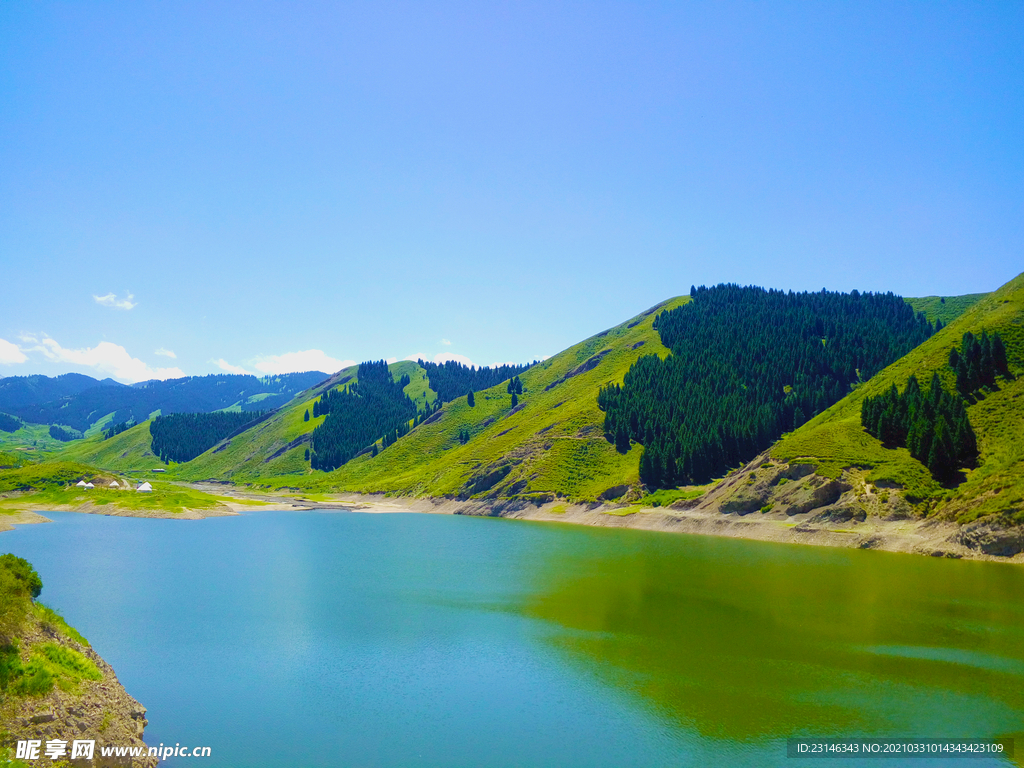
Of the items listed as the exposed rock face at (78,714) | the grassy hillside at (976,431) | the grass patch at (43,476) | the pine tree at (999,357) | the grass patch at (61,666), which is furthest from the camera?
the grass patch at (43,476)

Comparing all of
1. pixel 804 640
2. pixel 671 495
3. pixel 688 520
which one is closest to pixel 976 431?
pixel 688 520

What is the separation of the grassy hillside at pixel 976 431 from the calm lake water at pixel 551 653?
469 inches

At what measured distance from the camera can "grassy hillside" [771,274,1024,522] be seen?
72000 millimetres

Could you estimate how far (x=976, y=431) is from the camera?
86188mm

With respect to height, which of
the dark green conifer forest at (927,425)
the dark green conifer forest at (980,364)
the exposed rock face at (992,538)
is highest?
the dark green conifer forest at (980,364)

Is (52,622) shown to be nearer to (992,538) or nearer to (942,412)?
(992,538)

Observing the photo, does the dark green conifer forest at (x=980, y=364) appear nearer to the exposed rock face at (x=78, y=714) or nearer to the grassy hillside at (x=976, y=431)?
the grassy hillside at (x=976, y=431)

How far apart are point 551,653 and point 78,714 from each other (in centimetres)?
2435

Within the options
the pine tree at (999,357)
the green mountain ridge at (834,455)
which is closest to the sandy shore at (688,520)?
the green mountain ridge at (834,455)

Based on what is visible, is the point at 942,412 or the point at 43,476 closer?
the point at 942,412

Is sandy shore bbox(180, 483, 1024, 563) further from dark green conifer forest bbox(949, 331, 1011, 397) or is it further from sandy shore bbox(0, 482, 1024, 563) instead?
dark green conifer forest bbox(949, 331, 1011, 397)

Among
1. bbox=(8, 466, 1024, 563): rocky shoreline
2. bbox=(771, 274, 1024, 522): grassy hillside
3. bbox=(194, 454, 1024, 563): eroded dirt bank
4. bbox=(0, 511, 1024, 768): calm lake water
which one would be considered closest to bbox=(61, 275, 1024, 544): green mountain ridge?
bbox=(771, 274, 1024, 522): grassy hillside

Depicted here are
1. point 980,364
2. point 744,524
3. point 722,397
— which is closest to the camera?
point 744,524

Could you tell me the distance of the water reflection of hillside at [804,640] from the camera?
95.0ft
